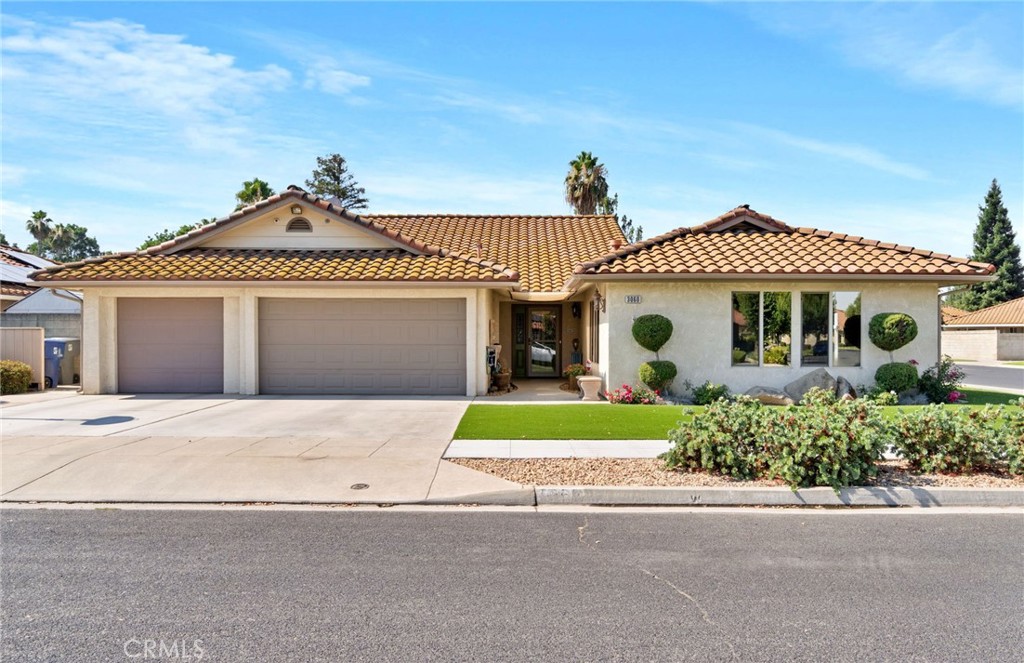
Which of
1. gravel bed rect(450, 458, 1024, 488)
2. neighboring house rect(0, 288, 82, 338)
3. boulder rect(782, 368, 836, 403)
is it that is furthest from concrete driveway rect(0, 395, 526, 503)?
neighboring house rect(0, 288, 82, 338)

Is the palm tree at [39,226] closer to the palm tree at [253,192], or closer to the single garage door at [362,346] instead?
the palm tree at [253,192]

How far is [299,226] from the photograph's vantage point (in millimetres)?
17000

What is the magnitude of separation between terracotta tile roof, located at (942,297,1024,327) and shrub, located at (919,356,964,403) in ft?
106

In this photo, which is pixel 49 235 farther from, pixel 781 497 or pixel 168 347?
pixel 781 497

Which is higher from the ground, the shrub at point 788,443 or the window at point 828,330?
the window at point 828,330

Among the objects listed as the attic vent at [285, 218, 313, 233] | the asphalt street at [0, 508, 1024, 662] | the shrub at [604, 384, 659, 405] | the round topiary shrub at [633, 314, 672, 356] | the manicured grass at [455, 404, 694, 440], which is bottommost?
the asphalt street at [0, 508, 1024, 662]

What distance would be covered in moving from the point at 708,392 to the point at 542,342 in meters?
7.52

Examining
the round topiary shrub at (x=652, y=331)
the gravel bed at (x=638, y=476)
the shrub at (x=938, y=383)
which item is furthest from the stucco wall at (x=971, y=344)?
the gravel bed at (x=638, y=476)

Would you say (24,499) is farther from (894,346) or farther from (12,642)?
(894,346)

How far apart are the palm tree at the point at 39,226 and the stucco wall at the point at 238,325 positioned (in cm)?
5963

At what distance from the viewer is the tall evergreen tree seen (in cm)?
5172

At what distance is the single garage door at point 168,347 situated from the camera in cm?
1583

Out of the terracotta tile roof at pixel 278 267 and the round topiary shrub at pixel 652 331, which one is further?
the terracotta tile roof at pixel 278 267

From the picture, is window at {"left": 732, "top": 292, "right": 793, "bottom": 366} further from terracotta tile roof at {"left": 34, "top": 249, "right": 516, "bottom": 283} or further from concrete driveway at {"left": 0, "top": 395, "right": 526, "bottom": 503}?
concrete driveway at {"left": 0, "top": 395, "right": 526, "bottom": 503}
